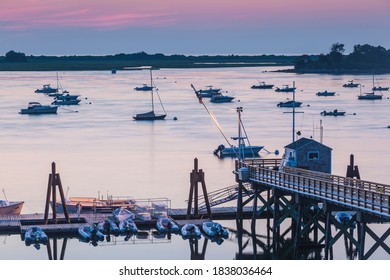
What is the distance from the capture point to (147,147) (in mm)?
68312

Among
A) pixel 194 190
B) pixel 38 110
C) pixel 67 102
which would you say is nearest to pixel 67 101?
pixel 67 102

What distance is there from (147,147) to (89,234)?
3838 cm

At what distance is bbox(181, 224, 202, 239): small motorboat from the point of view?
1184 inches

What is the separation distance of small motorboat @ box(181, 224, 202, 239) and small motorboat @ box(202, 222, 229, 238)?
266mm

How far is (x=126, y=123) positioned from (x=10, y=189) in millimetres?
45881

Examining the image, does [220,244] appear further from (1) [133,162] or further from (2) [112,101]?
(2) [112,101]

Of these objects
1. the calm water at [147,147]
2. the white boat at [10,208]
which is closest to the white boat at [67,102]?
the calm water at [147,147]

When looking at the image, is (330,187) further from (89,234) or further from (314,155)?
(89,234)

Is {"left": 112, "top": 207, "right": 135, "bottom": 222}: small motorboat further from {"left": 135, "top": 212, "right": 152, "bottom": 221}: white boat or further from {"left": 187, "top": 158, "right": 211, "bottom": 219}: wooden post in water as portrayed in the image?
{"left": 187, "top": 158, "right": 211, "bottom": 219}: wooden post in water

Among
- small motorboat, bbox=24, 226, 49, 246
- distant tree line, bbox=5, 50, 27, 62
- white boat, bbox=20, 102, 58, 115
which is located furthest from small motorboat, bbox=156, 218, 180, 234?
distant tree line, bbox=5, 50, 27, 62

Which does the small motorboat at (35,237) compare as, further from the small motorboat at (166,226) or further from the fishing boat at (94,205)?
the small motorboat at (166,226)

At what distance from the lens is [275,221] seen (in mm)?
30062

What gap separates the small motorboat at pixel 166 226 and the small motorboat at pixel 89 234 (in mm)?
1951
